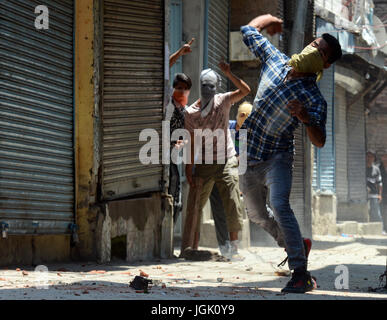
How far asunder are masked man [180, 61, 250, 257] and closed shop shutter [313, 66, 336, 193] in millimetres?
8940

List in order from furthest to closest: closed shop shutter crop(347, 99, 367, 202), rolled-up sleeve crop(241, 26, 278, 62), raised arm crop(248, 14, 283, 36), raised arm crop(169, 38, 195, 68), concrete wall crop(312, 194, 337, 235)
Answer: closed shop shutter crop(347, 99, 367, 202), concrete wall crop(312, 194, 337, 235), raised arm crop(169, 38, 195, 68), raised arm crop(248, 14, 283, 36), rolled-up sleeve crop(241, 26, 278, 62)

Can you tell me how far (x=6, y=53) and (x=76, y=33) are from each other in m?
1.27

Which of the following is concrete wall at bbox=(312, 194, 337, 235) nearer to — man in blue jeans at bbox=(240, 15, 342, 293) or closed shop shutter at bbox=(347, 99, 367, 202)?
closed shop shutter at bbox=(347, 99, 367, 202)

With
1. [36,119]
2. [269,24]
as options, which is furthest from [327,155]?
[36,119]

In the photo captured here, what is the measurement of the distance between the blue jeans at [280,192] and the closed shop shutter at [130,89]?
211 cm

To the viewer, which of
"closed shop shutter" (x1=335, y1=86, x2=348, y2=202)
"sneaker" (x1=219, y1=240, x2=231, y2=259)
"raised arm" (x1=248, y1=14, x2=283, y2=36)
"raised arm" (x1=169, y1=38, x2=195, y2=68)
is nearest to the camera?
"raised arm" (x1=248, y1=14, x2=283, y2=36)

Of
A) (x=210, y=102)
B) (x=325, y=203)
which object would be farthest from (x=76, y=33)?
(x=325, y=203)

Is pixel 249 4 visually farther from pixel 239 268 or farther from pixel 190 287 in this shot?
pixel 190 287

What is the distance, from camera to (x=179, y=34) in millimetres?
10734

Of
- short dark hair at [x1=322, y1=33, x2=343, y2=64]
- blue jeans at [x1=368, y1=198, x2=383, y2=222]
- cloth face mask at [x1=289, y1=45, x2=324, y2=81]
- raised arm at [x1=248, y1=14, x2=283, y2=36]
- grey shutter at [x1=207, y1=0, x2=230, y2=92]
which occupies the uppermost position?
grey shutter at [x1=207, y1=0, x2=230, y2=92]

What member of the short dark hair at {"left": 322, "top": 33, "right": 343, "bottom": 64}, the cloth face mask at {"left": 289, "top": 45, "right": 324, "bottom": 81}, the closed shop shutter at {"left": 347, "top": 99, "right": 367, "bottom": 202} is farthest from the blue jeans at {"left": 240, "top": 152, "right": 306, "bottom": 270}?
the closed shop shutter at {"left": 347, "top": 99, "right": 367, "bottom": 202}

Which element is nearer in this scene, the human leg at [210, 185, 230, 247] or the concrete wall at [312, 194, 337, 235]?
the human leg at [210, 185, 230, 247]

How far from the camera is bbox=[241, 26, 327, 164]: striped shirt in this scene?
5.63 m
